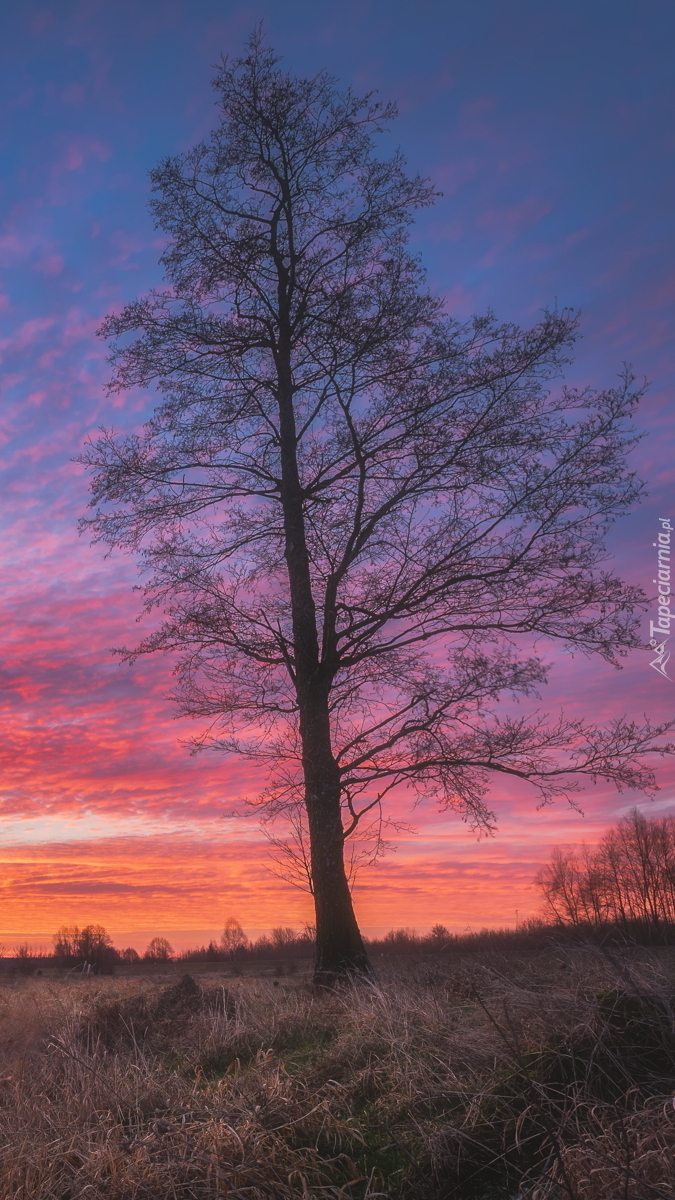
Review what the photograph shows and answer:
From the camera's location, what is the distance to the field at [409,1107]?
3326 mm

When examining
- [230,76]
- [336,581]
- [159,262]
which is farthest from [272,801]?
[230,76]

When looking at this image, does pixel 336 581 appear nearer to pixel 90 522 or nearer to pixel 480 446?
pixel 480 446

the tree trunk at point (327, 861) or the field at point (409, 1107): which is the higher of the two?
the tree trunk at point (327, 861)

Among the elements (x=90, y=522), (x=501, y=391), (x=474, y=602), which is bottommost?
(x=474, y=602)

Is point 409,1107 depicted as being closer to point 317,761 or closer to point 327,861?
point 327,861

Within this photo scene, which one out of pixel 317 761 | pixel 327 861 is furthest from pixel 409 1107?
pixel 317 761

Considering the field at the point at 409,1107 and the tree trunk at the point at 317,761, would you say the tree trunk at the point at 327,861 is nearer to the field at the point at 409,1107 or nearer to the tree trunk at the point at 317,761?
the tree trunk at the point at 317,761

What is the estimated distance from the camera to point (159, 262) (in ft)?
41.4

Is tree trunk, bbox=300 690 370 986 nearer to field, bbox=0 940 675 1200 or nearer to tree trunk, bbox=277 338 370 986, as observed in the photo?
tree trunk, bbox=277 338 370 986

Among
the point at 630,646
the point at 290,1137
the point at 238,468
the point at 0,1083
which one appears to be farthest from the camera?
the point at 238,468

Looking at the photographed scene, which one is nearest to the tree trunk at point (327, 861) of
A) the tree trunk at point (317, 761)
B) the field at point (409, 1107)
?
the tree trunk at point (317, 761)

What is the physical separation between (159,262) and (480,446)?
18.8ft

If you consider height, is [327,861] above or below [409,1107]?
above

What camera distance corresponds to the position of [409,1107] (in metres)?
4.05
